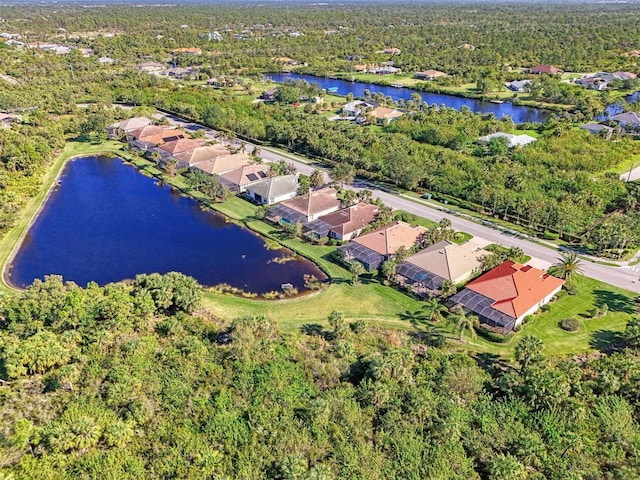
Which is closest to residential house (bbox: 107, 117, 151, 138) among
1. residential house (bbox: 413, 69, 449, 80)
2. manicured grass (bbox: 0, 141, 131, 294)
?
manicured grass (bbox: 0, 141, 131, 294)

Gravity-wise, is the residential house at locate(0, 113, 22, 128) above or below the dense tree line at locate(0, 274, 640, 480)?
above

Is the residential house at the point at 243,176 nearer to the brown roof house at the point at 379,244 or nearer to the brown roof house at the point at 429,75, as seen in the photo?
the brown roof house at the point at 379,244

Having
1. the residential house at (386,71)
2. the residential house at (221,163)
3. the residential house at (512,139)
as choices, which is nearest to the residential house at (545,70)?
the residential house at (386,71)

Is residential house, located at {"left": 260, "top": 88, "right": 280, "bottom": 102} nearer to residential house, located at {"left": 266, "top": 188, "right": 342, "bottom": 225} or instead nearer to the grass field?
residential house, located at {"left": 266, "top": 188, "right": 342, "bottom": 225}

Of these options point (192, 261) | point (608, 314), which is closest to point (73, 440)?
point (192, 261)

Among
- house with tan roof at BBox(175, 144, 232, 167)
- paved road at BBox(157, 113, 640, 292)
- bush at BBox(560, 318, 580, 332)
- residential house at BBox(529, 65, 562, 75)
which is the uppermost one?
residential house at BBox(529, 65, 562, 75)

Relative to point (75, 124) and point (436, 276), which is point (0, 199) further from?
point (436, 276)

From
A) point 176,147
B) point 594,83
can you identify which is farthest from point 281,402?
point 594,83
